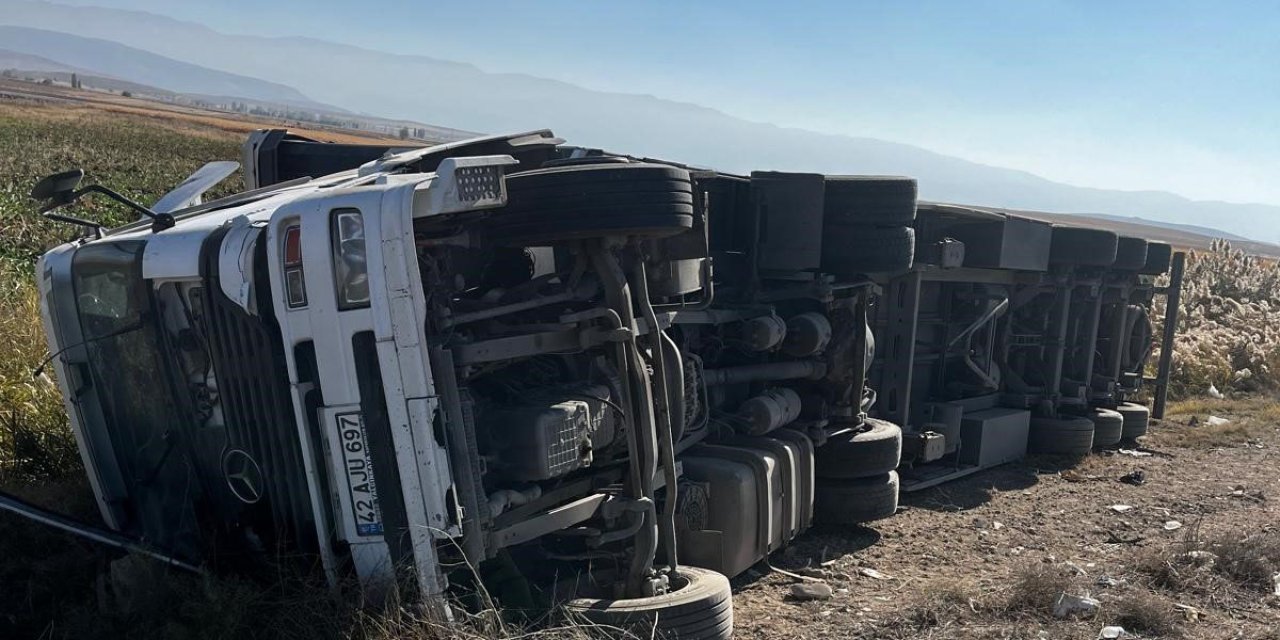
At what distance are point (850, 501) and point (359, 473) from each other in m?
3.78

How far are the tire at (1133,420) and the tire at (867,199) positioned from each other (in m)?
5.44

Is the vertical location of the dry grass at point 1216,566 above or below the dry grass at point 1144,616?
below

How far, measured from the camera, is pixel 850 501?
6.62m

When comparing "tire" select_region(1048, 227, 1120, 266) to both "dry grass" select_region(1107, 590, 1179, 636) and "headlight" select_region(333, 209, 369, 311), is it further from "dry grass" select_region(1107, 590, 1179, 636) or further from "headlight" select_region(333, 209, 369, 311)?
"headlight" select_region(333, 209, 369, 311)

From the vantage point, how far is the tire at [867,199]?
21.6ft

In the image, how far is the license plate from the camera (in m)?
3.59

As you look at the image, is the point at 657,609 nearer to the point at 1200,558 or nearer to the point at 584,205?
the point at 584,205

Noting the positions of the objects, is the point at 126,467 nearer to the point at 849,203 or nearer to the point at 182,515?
the point at 182,515

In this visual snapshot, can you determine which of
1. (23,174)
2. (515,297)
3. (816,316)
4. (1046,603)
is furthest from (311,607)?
(23,174)

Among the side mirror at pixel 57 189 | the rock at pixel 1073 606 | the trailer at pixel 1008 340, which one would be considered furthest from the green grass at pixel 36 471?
the trailer at pixel 1008 340

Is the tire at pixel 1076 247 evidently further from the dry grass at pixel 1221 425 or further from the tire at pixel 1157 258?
the dry grass at pixel 1221 425

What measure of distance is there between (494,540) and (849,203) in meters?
3.68

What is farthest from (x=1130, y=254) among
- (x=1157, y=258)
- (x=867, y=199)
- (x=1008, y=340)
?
(x=867, y=199)

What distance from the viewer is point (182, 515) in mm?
4449
